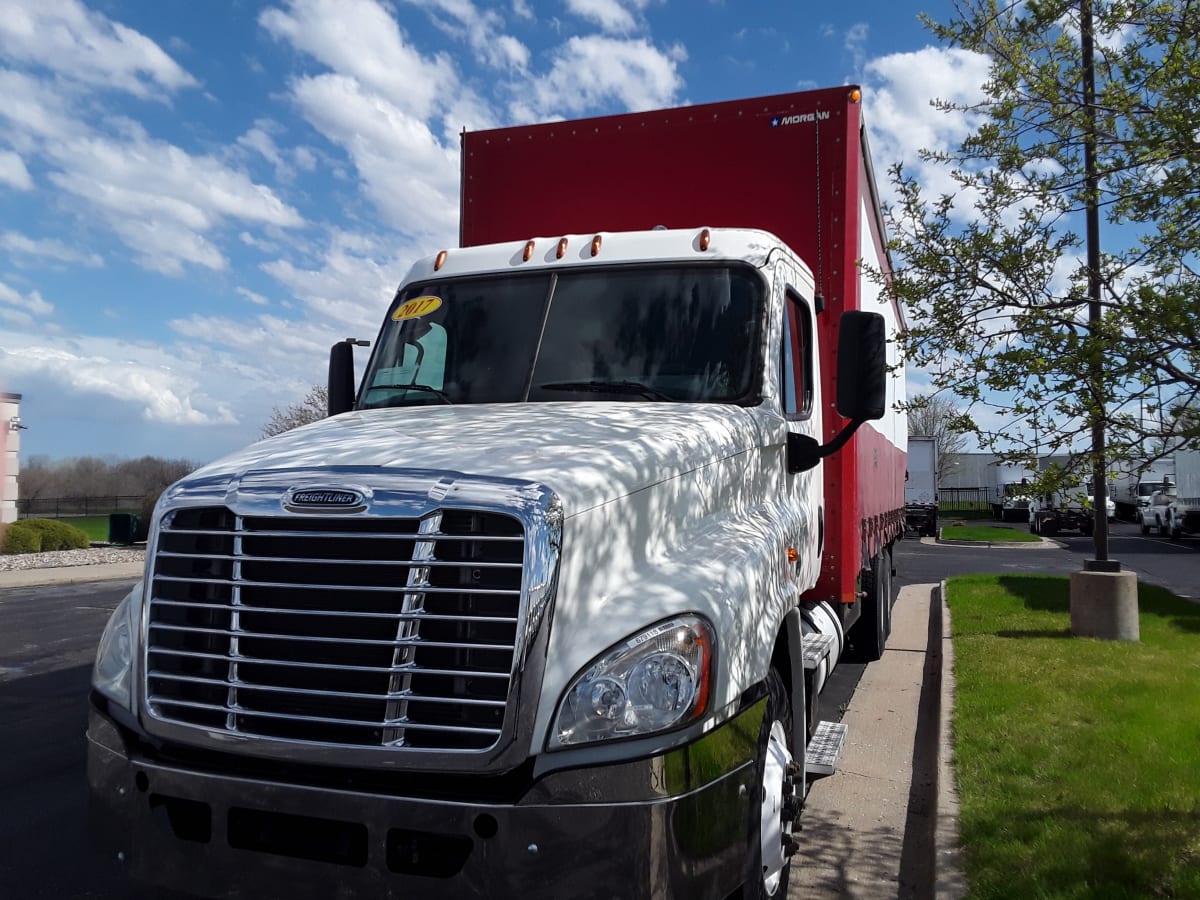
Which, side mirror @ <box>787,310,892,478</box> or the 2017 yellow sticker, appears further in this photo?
the 2017 yellow sticker

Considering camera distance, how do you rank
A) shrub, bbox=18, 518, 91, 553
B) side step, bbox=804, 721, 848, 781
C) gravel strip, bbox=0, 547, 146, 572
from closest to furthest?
side step, bbox=804, 721, 848, 781
gravel strip, bbox=0, 547, 146, 572
shrub, bbox=18, 518, 91, 553

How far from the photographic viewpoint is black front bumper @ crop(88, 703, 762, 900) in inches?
95.9

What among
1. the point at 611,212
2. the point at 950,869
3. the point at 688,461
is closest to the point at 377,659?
the point at 688,461

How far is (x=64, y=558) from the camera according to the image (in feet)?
74.1

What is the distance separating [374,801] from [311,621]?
0.55 meters

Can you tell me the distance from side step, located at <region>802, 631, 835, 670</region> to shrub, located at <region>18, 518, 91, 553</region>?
967 inches

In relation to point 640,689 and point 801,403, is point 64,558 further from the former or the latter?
point 640,689

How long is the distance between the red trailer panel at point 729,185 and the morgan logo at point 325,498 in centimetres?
320

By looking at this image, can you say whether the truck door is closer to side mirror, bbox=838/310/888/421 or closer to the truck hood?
side mirror, bbox=838/310/888/421

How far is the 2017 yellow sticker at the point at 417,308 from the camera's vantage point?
187 inches

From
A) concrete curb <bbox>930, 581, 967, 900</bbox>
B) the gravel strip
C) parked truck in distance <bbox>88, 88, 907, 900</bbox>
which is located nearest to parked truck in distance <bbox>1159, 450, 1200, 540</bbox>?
concrete curb <bbox>930, 581, 967, 900</bbox>

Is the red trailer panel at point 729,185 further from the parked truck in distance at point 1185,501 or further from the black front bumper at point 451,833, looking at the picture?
the parked truck in distance at point 1185,501

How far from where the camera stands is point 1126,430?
4.37m

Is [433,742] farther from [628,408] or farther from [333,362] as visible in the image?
[333,362]
